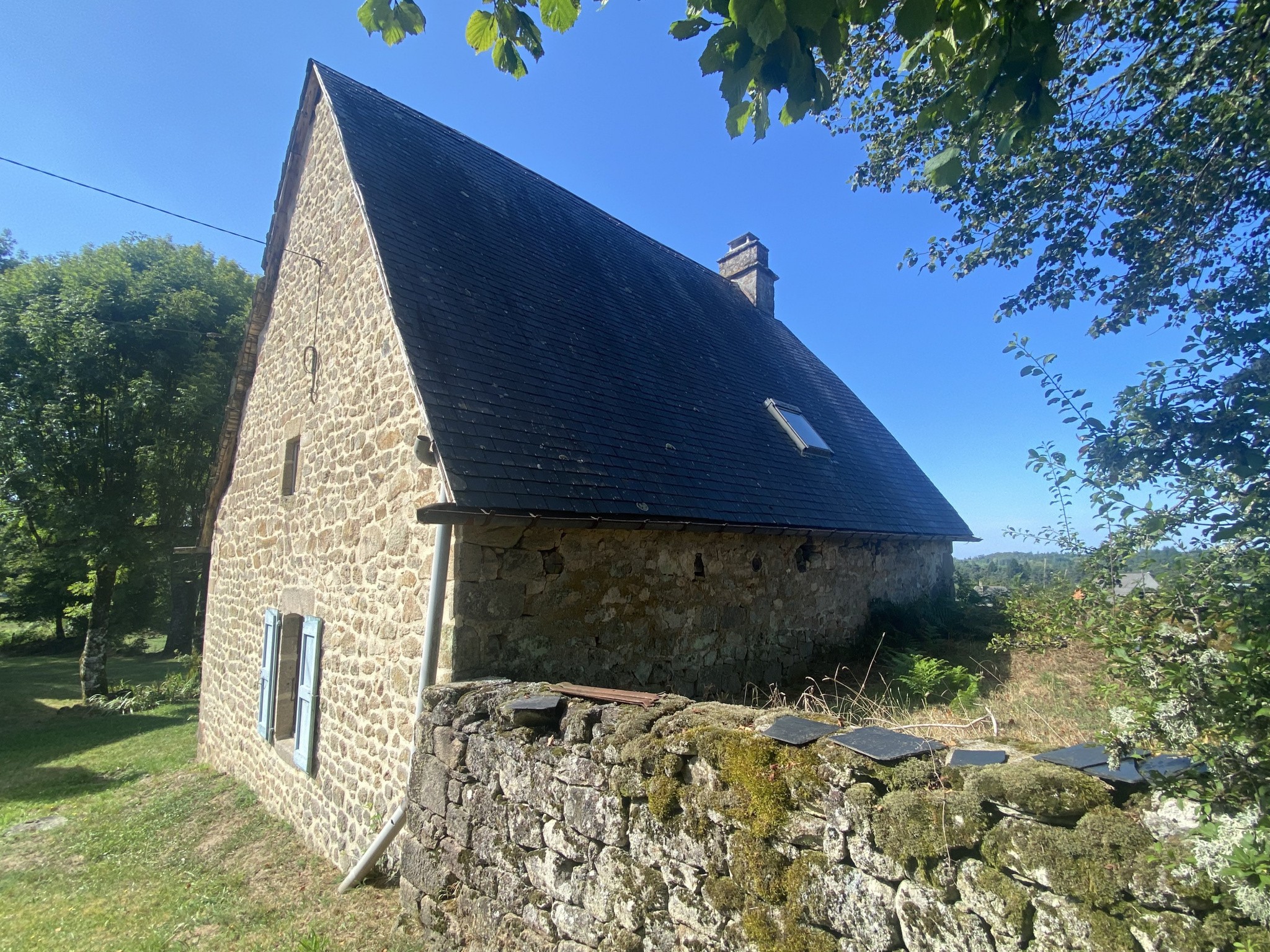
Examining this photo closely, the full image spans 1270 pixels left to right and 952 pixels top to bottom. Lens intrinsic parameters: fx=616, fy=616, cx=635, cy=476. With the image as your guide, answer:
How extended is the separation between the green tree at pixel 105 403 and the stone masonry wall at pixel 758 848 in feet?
49.7

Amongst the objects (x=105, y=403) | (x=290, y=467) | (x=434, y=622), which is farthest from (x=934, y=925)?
(x=105, y=403)

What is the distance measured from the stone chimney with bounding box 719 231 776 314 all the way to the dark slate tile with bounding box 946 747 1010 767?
13523 millimetres

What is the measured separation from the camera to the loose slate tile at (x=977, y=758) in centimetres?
233

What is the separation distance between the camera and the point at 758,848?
2.65m

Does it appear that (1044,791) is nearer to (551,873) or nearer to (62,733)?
(551,873)

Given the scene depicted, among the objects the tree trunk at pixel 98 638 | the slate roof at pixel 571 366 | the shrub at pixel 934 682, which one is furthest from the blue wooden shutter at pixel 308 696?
the tree trunk at pixel 98 638

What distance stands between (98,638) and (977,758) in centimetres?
2006

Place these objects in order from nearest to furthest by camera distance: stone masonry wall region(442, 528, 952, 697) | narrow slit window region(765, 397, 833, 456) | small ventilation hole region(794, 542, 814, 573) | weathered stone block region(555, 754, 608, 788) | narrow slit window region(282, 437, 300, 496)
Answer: weathered stone block region(555, 754, 608, 788) < stone masonry wall region(442, 528, 952, 697) < narrow slit window region(282, 437, 300, 496) < small ventilation hole region(794, 542, 814, 573) < narrow slit window region(765, 397, 833, 456)

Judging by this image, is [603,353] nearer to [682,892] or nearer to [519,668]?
[519,668]

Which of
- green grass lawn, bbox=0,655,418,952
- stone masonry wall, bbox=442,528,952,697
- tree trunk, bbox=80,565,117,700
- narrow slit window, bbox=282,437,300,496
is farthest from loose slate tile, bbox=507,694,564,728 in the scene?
tree trunk, bbox=80,565,117,700

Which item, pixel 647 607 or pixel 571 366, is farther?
pixel 571 366

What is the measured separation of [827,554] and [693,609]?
2.97 metres

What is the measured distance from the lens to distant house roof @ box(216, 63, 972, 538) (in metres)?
5.63

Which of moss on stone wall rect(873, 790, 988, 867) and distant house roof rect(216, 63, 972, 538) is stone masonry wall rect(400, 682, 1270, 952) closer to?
moss on stone wall rect(873, 790, 988, 867)
